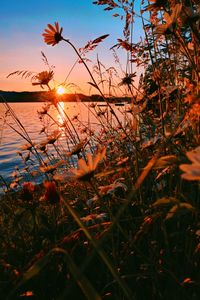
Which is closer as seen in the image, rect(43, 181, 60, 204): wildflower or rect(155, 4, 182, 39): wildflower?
rect(155, 4, 182, 39): wildflower

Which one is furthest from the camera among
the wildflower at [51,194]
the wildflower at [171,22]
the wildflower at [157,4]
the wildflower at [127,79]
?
the wildflower at [127,79]

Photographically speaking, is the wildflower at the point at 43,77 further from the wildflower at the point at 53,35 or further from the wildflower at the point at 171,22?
the wildflower at the point at 171,22

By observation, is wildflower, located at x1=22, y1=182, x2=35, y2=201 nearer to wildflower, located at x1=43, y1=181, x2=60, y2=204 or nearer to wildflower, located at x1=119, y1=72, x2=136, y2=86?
wildflower, located at x1=43, y1=181, x2=60, y2=204

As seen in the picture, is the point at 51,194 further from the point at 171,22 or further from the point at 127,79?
the point at 127,79

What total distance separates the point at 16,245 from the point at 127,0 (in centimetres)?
134

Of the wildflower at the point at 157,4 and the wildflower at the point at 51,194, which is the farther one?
the wildflower at the point at 157,4

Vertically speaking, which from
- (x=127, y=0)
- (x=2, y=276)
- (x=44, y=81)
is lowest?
(x=2, y=276)

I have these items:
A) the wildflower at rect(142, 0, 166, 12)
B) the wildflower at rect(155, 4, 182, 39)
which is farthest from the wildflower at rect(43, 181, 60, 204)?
the wildflower at rect(142, 0, 166, 12)

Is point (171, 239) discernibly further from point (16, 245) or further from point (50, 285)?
point (16, 245)

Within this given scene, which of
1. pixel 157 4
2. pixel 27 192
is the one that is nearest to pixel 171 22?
pixel 157 4

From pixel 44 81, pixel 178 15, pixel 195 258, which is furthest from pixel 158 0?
pixel 195 258

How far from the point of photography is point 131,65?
228 centimetres

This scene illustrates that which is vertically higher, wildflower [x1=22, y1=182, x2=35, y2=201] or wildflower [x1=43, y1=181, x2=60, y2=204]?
wildflower [x1=43, y1=181, x2=60, y2=204]

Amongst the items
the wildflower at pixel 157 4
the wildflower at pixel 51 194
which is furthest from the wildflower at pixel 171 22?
the wildflower at pixel 51 194
